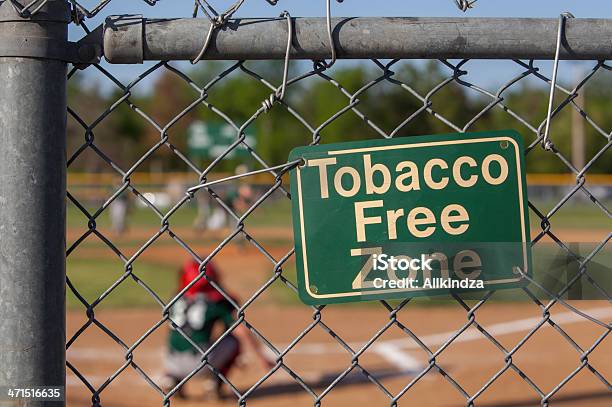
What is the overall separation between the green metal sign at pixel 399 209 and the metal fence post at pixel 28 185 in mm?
497

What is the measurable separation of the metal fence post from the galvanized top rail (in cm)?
15

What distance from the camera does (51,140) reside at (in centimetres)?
162

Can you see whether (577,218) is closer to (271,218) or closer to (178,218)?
(271,218)

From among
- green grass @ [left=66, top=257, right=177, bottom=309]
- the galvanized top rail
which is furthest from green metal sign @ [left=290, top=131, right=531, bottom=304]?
green grass @ [left=66, top=257, right=177, bottom=309]

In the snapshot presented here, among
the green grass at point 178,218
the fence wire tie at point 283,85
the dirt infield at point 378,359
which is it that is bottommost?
the dirt infield at point 378,359

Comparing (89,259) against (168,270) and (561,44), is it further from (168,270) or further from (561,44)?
(561,44)

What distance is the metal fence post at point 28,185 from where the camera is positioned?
62.7 inches

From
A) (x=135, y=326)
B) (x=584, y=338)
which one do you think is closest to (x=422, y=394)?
(x=584, y=338)

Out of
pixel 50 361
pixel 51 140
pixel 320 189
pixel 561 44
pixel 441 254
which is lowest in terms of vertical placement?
pixel 50 361

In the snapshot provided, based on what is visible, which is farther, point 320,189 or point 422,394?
point 422,394

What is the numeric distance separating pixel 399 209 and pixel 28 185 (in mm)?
743

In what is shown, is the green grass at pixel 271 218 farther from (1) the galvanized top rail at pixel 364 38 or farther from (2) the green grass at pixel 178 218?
(1) the galvanized top rail at pixel 364 38

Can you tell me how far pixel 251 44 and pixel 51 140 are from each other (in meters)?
0.44

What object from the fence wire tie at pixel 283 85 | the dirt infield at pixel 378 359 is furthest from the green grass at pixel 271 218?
the fence wire tie at pixel 283 85
